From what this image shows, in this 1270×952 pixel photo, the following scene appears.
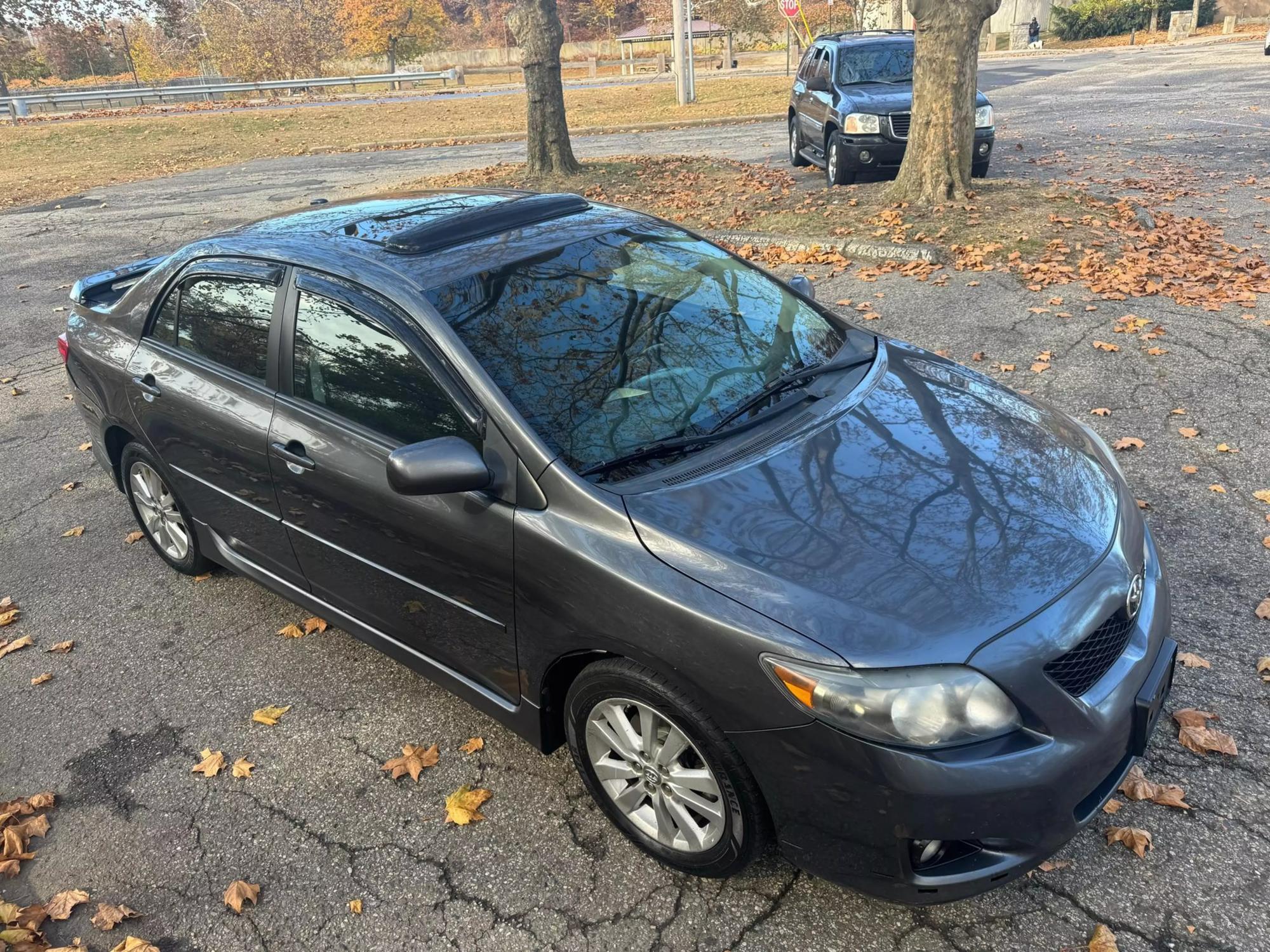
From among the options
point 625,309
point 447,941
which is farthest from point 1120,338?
point 447,941

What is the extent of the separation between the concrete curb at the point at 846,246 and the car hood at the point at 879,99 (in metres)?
2.51

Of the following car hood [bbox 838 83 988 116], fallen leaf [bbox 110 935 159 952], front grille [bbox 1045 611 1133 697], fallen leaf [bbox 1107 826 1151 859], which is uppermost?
car hood [bbox 838 83 988 116]

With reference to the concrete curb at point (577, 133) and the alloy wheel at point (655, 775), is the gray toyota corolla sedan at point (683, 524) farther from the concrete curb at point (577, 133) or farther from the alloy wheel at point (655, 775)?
the concrete curb at point (577, 133)

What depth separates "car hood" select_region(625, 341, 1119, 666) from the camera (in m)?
2.29

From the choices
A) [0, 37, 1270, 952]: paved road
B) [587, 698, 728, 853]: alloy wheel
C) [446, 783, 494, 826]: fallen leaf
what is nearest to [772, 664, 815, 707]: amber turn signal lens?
[587, 698, 728, 853]: alloy wheel

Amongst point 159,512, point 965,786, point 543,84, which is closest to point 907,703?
point 965,786

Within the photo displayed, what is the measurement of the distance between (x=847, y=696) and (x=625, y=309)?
1.66m

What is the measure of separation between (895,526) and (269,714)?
254 centimetres

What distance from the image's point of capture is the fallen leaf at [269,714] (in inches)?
140

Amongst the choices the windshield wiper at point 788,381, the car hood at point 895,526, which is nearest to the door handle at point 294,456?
the car hood at point 895,526

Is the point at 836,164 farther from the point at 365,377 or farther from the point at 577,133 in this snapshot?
the point at 577,133

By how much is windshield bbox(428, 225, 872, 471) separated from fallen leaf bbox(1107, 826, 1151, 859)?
1.75 m

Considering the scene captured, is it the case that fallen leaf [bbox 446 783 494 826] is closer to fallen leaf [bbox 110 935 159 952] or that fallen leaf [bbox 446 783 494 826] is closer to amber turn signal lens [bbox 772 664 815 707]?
fallen leaf [bbox 110 935 159 952]

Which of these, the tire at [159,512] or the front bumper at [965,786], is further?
the tire at [159,512]
